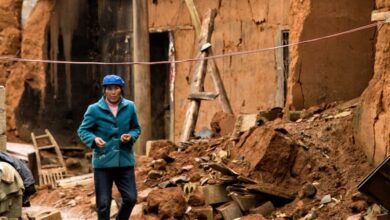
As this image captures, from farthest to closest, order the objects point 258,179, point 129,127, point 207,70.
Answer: point 207,70 → point 258,179 → point 129,127

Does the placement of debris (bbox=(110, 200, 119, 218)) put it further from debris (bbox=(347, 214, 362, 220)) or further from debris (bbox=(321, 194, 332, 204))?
debris (bbox=(347, 214, 362, 220))

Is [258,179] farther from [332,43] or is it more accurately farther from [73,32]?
[73,32]

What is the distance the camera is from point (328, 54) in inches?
401

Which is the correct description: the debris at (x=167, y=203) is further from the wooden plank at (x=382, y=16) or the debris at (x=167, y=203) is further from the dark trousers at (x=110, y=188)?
the wooden plank at (x=382, y=16)

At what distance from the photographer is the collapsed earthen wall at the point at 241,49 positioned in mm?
13242

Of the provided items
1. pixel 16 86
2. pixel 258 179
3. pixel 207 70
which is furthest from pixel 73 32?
pixel 258 179

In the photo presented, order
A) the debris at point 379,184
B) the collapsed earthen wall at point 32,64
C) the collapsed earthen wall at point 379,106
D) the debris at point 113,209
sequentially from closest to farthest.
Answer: the debris at point 379,184 → the collapsed earthen wall at point 379,106 → the debris at point 113,209 → the collapsed earthen wall at point 32,64

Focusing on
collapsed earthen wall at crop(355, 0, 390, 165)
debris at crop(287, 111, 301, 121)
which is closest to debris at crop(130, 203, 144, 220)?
debris at crop(287, 111, 301, 121)

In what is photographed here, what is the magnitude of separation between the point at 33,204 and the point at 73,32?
637 centimetres

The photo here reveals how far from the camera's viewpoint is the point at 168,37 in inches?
632

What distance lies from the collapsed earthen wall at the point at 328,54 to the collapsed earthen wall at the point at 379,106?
1.73m

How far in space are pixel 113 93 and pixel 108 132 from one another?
0.35 meters

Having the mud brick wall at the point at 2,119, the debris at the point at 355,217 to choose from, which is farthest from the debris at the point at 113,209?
the debris at the point at 355,217

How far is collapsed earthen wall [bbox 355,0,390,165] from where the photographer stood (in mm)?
7965
